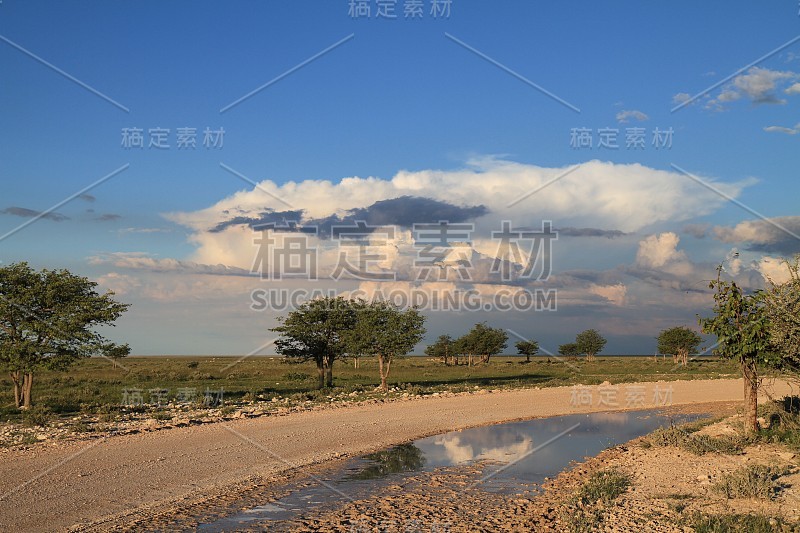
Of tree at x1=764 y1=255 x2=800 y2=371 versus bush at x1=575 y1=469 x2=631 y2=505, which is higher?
tree at x1=764 y1=255 x2=800 y2=371

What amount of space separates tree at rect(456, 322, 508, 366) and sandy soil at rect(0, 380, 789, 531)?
7456 cm

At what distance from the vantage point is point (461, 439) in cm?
2433

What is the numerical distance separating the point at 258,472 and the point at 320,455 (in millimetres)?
3377

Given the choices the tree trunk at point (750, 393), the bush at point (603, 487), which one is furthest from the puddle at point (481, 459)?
the tree trunk at point (750, 393)

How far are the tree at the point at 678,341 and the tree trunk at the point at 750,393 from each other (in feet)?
286

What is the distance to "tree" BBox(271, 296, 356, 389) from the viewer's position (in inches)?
1902

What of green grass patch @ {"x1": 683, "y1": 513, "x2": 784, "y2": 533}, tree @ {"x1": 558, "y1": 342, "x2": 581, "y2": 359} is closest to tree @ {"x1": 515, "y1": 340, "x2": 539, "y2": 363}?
tree @ {"x1": 558, "y1": 342, "x2": 581, "y2": 359}

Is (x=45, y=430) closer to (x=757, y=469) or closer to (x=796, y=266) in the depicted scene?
(x=757, y=469)

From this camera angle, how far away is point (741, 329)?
18359 millimetres

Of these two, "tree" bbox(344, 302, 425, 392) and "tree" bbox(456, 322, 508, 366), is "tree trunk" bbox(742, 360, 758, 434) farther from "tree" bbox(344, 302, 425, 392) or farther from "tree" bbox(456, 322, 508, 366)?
"tree" bbox(456, 322, 508, 366)

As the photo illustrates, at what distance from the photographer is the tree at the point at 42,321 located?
96.3ft

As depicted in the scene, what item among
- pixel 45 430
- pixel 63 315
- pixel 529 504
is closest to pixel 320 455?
pixel 529 504

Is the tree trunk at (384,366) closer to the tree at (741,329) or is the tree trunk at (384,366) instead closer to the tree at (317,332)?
the tree at (317,332)

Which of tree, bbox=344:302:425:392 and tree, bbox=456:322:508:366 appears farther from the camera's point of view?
tree, bbox=456:322:508:366
